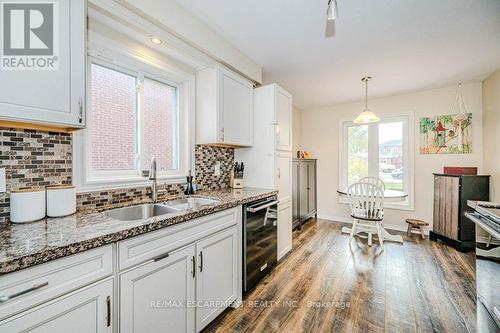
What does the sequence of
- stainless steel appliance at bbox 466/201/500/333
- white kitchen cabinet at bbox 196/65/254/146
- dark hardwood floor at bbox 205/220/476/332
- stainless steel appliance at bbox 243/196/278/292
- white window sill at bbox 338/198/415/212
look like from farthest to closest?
white window sill at bbox 338/198/415/212 < white kitchen cabinet at bbox 196/65/254/146 < stainless steel appliance at bbox 243/196/278/292 < dark hardwood floor at bbox 205/220/476/332 < stainless steel appliance at bbox 466/201/500/333

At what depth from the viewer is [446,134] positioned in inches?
142

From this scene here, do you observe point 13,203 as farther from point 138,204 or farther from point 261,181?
point 261,181

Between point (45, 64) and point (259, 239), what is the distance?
6.61 ft

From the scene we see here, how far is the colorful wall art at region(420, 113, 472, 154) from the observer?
11.3 ft

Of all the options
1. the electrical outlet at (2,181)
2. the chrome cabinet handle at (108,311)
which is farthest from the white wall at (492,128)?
the electrical outlet at (2,181)

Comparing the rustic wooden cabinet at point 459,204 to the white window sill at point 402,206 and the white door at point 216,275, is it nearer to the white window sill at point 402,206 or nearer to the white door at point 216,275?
the white window sill at point 402,206

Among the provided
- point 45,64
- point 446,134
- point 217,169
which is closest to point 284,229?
point 217,169

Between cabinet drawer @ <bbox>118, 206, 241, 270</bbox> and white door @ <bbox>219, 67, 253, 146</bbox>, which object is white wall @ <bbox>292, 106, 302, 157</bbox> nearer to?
white door @ <bbox>219, 67, 253, 146</bbox>

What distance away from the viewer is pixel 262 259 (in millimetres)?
2254

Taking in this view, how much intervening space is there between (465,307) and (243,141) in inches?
99.9

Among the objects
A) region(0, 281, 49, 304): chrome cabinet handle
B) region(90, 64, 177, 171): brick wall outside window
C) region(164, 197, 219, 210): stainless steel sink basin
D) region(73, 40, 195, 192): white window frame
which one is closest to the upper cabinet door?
region(73, 40, 195, 192): white window frame

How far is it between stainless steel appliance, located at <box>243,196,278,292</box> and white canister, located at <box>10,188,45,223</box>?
4.48ft

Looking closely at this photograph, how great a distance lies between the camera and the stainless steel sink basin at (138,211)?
156cm

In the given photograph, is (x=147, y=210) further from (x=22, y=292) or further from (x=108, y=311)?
(x=22, y=292)
